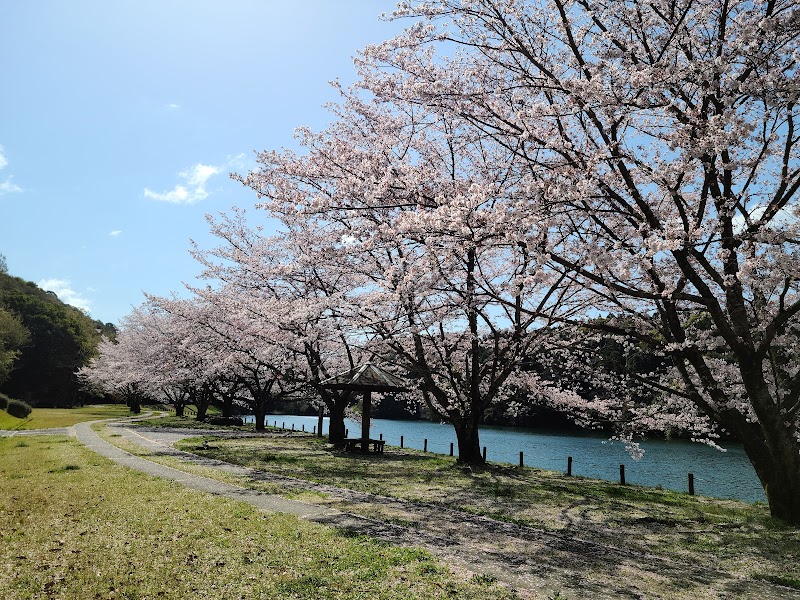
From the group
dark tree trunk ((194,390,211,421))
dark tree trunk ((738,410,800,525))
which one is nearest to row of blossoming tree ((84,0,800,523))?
dark tree trunk ((738,410,800,525))

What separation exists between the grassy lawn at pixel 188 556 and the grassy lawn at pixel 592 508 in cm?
227

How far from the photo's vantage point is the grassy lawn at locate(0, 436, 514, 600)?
473 centimetres

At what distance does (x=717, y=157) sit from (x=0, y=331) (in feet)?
173

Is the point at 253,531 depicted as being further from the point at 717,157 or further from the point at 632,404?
the point at 632,404

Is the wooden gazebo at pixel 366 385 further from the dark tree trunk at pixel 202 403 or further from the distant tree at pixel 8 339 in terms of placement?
the distant tree at pixel 8 339

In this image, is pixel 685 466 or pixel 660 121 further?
pixel 685 466

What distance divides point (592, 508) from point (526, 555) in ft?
16.6

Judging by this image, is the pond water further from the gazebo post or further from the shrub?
the shrub

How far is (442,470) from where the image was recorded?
1569cm

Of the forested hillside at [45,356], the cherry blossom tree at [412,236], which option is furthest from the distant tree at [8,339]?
the cherry blossom tree at [412,236]

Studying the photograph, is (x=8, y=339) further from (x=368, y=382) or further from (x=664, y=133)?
(x=664, y=133)

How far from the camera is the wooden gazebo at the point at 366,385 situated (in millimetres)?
19156

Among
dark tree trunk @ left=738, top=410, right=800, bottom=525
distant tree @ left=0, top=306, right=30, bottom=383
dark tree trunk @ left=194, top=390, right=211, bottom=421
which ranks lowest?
dark tree trunk @ left=194, top=390, right=211, bottom=421

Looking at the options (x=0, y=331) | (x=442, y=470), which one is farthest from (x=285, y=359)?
(x=0, y=331)
